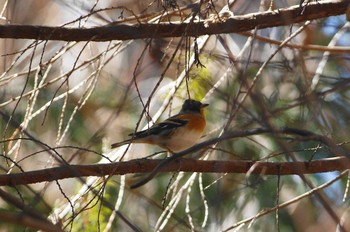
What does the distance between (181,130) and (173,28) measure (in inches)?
71.9

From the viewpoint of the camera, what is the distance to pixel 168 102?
293cm

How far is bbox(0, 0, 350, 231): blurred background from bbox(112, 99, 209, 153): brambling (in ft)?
0.43

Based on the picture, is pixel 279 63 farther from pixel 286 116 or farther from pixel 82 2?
pixel 286 116

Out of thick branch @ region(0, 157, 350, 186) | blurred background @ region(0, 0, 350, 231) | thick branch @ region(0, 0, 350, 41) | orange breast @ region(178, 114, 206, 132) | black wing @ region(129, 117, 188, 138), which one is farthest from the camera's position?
orange breast @ region(178, 114, 206, 132)

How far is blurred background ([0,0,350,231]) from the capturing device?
2.46 metres

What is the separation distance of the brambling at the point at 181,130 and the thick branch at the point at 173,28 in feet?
4.94

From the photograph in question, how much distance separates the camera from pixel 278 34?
3344 mm

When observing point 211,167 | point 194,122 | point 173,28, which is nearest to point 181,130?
point 194,122

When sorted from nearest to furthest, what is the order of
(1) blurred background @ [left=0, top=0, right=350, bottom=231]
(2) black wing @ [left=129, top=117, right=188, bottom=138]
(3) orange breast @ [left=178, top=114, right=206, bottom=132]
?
(1) blurred background @ [left=0, top=0, right=350, bottom=231] < (2) black wing @ [left=129, top=117, right=188, bottom=138] < (3) orange breast @ [left=178, top=114, right=206, bottom=132]

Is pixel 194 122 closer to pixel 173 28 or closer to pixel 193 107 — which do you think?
pixel 193 107

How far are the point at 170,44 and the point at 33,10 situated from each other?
2.20 meters

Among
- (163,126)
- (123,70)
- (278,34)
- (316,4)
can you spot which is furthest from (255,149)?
(316,4)

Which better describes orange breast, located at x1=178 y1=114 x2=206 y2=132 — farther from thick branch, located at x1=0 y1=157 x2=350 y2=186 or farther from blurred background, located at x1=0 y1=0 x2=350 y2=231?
thick branch, located at x1=0 y1=157 x2=350 y2=186

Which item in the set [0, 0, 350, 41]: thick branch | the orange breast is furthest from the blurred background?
the orange breast
